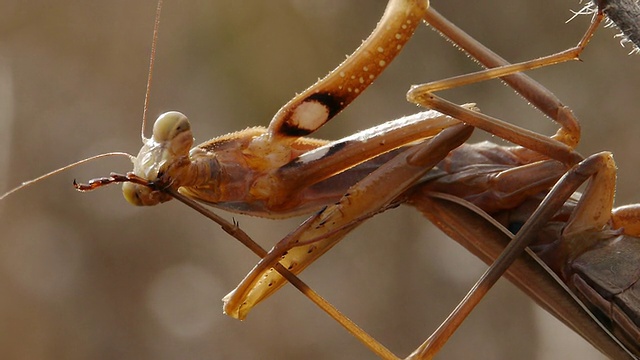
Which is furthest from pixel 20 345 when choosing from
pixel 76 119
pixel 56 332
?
pixel 76 119

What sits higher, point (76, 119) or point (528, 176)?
point (528, 176)

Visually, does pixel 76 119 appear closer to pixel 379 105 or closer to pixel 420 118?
pixel 379 105

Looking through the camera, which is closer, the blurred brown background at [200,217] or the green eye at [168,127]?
the green eye at [168,127]

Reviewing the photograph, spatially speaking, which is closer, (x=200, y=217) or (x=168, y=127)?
(x=168, y=127)

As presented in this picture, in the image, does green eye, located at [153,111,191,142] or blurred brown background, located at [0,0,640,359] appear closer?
green eye, located at [153,111,191,142]

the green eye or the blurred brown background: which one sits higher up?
the green eye

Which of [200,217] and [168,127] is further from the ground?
[168,127]

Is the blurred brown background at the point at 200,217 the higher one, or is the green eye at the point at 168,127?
the green eye at the point at 168,127

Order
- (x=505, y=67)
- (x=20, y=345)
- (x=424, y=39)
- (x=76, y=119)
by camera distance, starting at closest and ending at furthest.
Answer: (x=505, y=67), (x=20, y=345), (x=76, y=119), (x=424, y=39)
